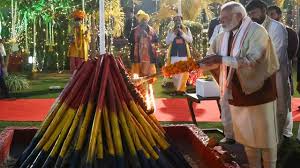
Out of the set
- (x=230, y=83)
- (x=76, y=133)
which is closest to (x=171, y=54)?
(x=230, y=83)

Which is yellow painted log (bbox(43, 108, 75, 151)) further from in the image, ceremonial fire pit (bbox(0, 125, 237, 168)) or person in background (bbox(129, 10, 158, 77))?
person in background (bbox(129, 10, 158, 77))

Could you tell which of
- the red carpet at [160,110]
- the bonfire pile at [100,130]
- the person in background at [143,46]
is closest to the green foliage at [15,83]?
the red carpet at [160,110]

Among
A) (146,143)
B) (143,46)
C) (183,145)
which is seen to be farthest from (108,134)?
(143,46)

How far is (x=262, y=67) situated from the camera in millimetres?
4047

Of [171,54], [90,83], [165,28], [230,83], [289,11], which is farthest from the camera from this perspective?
[289,11]

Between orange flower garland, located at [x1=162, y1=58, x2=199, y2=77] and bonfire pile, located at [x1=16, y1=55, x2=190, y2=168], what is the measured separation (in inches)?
14.4

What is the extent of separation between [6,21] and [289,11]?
39.7ft

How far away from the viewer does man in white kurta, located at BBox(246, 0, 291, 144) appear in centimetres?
538

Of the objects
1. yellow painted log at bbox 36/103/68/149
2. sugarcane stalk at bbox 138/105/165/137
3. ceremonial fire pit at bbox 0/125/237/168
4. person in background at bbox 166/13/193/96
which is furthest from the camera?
person in background at bbox 166/13/193/96

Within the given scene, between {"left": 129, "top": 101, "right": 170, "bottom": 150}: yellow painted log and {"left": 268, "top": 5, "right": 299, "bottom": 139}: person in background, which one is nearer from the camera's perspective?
{"left": 129, "top": 101, "right": 170, "bottom": 150}: yellow painted log

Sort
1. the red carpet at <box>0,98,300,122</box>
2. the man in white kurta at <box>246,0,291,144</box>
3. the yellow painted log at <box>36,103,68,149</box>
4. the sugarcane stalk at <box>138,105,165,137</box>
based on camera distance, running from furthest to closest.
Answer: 1. the red carpet at <box>0,98,300,122</box>
2. the man in white kurta at <box>246,0,291,144</box>
3. the sugarcane stalk at <box>138,105,165,137</box>
4. the yellow painted log at <box>36,103,68,149</box>

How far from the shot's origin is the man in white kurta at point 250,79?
13.1 feet

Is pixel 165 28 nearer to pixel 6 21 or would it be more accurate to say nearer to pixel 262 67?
pixel 6 21

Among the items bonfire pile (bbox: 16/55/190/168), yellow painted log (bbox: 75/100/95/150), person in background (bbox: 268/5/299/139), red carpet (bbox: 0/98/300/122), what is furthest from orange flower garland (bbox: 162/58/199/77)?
red carpet (bbox: 0/98/300/122)
